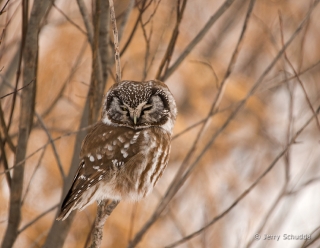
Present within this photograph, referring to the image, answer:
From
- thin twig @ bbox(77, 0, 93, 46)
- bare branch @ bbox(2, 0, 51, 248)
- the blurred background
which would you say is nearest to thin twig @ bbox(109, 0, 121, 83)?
bare branch @ bbox(2, 0, 51, 248)

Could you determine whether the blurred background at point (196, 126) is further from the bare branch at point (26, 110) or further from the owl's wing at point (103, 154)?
the bare branch at point (26, 110)

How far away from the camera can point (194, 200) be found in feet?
21.7

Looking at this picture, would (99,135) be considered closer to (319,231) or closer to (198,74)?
(319,231)

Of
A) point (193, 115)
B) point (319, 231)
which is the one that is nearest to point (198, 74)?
point (193, 115)

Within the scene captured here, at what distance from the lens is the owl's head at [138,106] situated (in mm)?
3584

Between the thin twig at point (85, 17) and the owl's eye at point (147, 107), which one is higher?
the thin twig at point (85, 17)

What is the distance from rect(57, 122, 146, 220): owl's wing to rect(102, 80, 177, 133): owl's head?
0.09m

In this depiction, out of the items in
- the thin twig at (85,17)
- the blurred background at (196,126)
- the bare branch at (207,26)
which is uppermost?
the thin twig at (85,17)

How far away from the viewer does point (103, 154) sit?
359 centimetres

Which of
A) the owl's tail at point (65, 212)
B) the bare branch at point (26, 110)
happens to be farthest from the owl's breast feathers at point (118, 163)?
the bare branch at point (26, 110)

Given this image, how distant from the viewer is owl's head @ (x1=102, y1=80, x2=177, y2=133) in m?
3.58

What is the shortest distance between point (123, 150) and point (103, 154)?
0.14 meters

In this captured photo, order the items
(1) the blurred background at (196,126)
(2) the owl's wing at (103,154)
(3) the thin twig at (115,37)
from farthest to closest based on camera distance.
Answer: (1) the blurred background at (196,126) → (2) the owl's wing at (103,154) → (3) the thin twig at (115,37)

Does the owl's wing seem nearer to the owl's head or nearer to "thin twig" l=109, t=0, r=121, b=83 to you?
the owl's head
